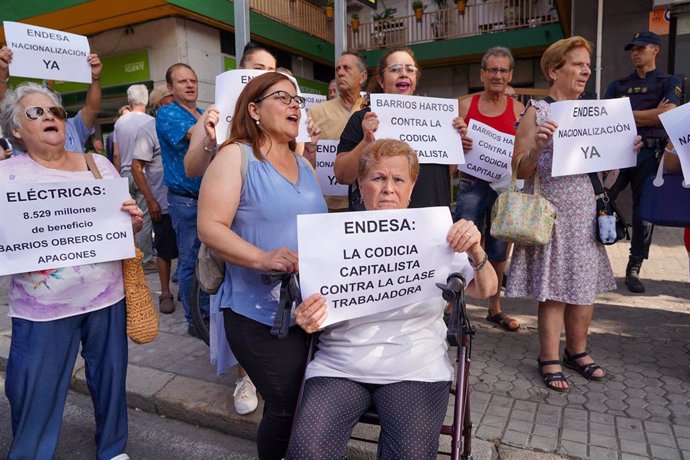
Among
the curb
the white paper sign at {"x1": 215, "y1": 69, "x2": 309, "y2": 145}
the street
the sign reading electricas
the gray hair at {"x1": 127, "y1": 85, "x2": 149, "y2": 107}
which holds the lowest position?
the street

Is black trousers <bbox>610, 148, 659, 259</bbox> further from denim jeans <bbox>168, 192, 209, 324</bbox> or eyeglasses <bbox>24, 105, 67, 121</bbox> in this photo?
eyeglasses <bbox>24, 105, 67, 121</bbox>

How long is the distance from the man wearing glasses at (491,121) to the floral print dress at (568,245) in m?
0.70

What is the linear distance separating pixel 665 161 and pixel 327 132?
2.14 metres

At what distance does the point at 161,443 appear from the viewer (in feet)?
10.0

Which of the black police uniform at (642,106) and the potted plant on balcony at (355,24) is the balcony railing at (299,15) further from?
the black police uniform at (642,106)

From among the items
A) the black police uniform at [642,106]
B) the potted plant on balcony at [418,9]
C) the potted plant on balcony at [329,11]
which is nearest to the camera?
the black police uniform at [642,106]

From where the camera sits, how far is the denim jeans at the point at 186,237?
154 inches

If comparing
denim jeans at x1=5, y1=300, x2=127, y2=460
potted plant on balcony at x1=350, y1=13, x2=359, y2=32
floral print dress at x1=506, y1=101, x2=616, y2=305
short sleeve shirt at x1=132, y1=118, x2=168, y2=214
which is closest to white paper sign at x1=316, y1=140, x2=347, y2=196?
floral print dress at x1=506, y1=101, x2=616, y2=305

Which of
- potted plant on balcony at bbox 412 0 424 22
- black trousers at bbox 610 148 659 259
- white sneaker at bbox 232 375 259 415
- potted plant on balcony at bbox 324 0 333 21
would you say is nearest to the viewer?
white sneaker at bbox 232 375 259 415

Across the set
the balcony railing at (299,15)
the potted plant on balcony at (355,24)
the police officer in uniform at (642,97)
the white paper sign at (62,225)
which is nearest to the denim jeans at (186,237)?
the white paper sign at (62,225)

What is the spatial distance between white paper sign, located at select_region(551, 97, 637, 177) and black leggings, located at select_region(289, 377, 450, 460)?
1655 millimetres

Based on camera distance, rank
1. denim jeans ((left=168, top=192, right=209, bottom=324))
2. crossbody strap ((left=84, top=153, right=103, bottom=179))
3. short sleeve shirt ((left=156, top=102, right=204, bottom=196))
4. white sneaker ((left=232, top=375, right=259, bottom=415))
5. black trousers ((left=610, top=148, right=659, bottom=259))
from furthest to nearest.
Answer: black trousers ((left=610, top=148, right=659, bottom=259)) < denim jeans ((left=168, top=192, right=209, bottom=324)) < short sleeve shirt ((left=156, top=102, right=204, bottom=196)) < white sneaker ((left=232, top=375, right=259, bottom=415)) < crossbody strap ((left=84, top=153, right=103, bottom=179))

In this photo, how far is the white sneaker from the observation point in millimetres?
3027

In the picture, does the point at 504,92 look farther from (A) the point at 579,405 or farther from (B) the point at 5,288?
(B) the point at 5,288
